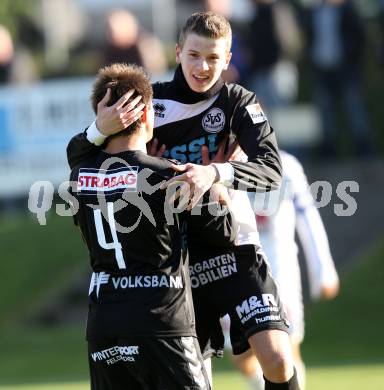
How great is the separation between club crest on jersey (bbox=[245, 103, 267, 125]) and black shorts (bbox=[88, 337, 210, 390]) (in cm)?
126

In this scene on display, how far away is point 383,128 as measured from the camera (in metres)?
15.3

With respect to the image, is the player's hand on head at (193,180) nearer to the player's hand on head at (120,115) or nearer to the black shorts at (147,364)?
the player's hand on head at (120,115)

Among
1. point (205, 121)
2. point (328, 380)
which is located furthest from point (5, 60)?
point (205, 121)

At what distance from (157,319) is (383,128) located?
33.2 ft

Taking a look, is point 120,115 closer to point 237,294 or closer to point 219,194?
point 219,194

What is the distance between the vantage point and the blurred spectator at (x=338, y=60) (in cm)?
1388

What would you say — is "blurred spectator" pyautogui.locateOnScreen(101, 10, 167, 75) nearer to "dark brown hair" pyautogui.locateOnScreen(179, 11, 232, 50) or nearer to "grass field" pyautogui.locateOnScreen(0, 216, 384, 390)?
"grass field" pyautogui.locateOnScreen(0, 216, 384, 390)

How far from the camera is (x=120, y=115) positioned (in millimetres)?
5762

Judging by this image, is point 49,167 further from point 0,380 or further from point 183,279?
point 183,279

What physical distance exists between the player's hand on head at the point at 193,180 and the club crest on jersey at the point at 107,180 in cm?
17

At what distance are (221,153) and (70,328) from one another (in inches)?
322

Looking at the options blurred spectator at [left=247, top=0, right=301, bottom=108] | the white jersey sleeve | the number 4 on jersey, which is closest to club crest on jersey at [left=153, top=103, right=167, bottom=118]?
the number 4 on jersey

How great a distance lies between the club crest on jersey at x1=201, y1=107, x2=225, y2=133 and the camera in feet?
21.1

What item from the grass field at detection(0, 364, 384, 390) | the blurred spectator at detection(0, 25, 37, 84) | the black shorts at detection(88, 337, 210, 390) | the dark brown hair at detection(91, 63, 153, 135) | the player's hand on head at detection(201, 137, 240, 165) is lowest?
the grass field at detection(0, 364, 384, 390)
